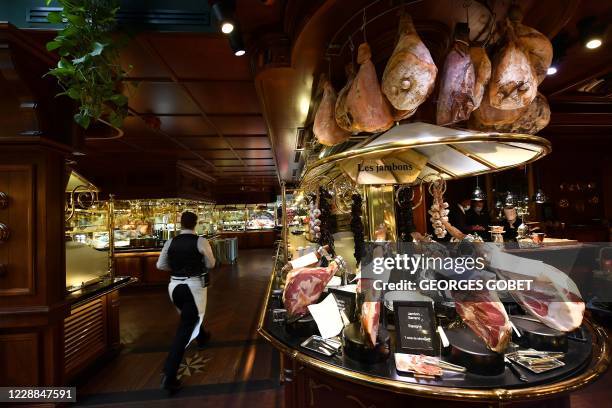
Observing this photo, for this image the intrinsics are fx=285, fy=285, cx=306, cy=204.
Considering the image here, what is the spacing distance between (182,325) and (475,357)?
2736 mm

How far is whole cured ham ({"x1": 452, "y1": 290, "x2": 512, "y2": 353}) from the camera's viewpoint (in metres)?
1.06

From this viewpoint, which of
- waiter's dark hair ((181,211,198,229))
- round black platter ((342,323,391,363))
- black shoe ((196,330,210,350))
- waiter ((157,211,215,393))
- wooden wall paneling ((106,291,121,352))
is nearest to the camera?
round black platter ((342,323,391,363))

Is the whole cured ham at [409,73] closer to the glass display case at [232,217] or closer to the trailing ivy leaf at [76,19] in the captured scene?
the trailing ivy leaf at [76,19]

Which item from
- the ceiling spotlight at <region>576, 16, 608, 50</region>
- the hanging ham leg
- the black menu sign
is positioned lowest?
the black menu sign

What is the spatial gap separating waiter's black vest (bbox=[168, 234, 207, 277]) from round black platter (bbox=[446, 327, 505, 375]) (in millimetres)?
2622

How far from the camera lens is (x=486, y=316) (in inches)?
44.6

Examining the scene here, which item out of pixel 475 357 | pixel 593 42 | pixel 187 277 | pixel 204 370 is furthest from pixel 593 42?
pixel 204 370

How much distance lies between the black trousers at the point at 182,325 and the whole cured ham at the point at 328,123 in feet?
8.01

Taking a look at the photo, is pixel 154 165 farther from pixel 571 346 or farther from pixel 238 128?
pixel 571 346

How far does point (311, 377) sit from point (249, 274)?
733 cm

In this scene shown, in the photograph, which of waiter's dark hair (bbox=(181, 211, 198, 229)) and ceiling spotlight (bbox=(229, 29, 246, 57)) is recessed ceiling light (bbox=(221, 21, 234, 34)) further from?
waiter's dark hair (bbox=(181, 211, 198, 229))

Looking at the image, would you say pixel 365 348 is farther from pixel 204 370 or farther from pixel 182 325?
pixel 204 370

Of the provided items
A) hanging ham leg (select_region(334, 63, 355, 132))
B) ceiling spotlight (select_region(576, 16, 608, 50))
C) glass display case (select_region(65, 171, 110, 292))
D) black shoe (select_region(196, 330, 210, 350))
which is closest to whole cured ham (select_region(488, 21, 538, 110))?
hanging ham leg (select_region(334, 63, 355, 132))

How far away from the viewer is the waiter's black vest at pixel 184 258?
10.00 ft
